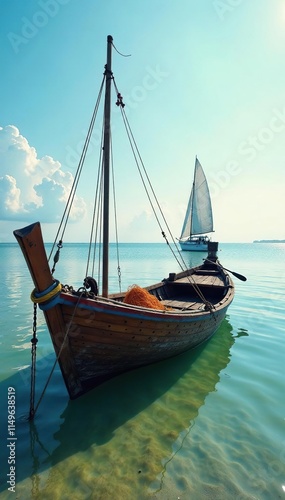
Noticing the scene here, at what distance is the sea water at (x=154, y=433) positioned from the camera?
3.70m

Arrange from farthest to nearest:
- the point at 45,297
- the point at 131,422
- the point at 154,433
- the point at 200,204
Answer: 1. the point at 200,204
2. the point at 131,422
3. the point at 154,433
4. the point at 45,297

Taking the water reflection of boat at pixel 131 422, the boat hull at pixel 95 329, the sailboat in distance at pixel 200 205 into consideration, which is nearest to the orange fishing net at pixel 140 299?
the boat hull at pixel 95 329

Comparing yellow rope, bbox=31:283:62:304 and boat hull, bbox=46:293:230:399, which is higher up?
yellow rope, bbox=31:283:62:304

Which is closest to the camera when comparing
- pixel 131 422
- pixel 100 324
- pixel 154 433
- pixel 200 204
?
pixel 154 433

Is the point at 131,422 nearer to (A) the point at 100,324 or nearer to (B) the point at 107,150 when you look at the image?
(A) the point at 100,324

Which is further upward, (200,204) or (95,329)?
(200,204)

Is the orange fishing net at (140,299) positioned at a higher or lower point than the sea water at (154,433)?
higher

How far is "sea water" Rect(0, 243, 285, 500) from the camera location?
12.1 feet

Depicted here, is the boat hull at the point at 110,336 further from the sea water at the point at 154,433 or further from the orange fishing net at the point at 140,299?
the orange fishing net at the point at 140,299

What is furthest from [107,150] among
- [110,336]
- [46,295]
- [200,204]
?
[200,204]

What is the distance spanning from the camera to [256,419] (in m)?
5.23

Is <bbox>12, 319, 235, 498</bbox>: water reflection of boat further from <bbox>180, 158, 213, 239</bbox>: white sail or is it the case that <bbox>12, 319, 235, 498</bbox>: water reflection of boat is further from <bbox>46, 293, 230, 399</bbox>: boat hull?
<bbox>180, 158, 213, 239</bbox>: white sail

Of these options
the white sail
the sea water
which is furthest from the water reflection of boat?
the white sail

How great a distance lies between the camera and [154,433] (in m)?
4.77
